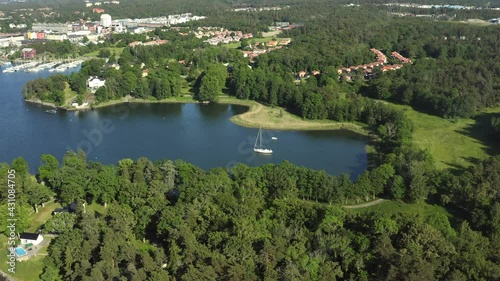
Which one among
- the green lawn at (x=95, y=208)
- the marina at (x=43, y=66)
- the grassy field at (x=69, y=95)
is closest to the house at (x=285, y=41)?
the marina at (x=43, y=66)

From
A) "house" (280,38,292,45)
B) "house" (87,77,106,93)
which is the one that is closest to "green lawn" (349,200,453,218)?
"house" (87,77,106,93)

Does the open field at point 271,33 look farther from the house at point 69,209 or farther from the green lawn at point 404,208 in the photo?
the house at point 69,209

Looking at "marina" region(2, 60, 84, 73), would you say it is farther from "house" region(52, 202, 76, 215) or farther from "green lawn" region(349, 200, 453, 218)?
"green lawn" region(349, 200, 453, 218)

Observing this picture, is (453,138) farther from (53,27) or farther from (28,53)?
(53,27)

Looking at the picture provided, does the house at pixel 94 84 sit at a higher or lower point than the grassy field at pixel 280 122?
higher

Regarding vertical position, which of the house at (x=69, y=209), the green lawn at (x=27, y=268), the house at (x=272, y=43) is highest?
the house at (x=272, y=43)

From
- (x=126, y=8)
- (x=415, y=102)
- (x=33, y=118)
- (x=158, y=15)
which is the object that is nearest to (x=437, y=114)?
(x=415, y=102)
